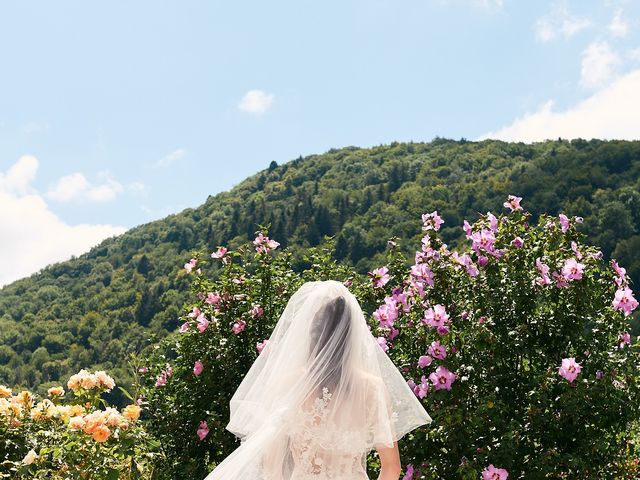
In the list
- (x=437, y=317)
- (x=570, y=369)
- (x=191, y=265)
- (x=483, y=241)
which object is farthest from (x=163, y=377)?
(x=570, y=369)

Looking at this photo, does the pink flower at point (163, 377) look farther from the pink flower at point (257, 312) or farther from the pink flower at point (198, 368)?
the pink flower at point (257, 312)

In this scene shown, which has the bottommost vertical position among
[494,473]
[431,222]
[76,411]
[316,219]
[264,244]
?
[494,473]

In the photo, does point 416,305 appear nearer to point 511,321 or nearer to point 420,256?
point 420,256

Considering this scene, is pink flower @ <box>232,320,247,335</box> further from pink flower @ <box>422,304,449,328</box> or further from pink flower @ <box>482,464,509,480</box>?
pink flower @ <box>482,464,509,480</box>

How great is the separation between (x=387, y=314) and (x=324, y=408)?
76.3 inches

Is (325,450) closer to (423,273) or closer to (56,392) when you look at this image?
(423,273)

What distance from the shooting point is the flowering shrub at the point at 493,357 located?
13.4 ft

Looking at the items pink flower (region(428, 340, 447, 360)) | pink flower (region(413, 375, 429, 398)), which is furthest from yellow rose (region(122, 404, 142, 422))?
pink flower (region(428, 340, 447, 360))

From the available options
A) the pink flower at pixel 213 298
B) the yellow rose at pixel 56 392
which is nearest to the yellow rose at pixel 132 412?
the yellow rose at pixel 56 392

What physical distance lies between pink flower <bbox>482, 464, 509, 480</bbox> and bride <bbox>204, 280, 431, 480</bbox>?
3.33 ft

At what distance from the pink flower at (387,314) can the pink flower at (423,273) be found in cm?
26

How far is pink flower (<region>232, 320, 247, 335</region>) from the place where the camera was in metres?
5.30

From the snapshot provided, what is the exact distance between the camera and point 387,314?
15.5 ft

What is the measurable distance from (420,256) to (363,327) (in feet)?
5.94
